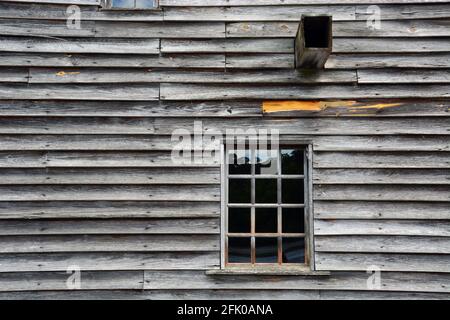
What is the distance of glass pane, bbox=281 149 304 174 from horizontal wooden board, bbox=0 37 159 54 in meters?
1.76

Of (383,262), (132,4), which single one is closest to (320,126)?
→ (383,262)

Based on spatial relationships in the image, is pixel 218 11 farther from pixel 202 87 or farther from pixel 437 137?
pixel 437 137

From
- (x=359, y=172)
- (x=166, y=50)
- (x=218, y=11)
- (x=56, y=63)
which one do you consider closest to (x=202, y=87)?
(x=166, y=50)

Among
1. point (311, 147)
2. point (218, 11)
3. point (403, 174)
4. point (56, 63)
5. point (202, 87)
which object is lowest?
point (403, 174)

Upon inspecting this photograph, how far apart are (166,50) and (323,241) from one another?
8.42 ft

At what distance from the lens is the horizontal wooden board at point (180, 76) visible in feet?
12.4

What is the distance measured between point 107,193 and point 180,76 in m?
1.43

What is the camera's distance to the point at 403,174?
369cm

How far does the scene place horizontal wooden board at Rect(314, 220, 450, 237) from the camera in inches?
143

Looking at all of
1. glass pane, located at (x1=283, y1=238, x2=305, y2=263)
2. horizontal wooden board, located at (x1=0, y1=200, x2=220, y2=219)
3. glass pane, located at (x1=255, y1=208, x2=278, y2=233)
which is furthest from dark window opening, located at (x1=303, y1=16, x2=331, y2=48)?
glass pane, located at (x1=283, y1=238, x2=305, y2=263)

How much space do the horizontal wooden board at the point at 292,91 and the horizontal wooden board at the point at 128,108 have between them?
8 centimetres

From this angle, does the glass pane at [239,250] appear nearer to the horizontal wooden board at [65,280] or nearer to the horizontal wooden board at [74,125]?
the horizontal wooden board at [65,280]

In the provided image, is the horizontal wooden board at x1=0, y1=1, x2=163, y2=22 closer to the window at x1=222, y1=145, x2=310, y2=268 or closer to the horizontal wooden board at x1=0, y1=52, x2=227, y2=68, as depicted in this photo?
the horizontal wooden board at x1=0, y1=52, x2=227, y2=68

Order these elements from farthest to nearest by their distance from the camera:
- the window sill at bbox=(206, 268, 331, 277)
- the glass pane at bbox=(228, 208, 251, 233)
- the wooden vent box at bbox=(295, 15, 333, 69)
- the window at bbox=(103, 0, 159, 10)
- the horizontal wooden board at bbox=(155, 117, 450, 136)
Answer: the window at bbox=(103, 0, 159, 10) → the glass pane at bbox=(228, 208, 251, 233) → the horizontal wooden board at bbox=(155, 117, 450, 136) → the window sill at bbox=(206, 268, 331, 277) → the wooden vent box at bbox=(295, 15, 333, 69)
